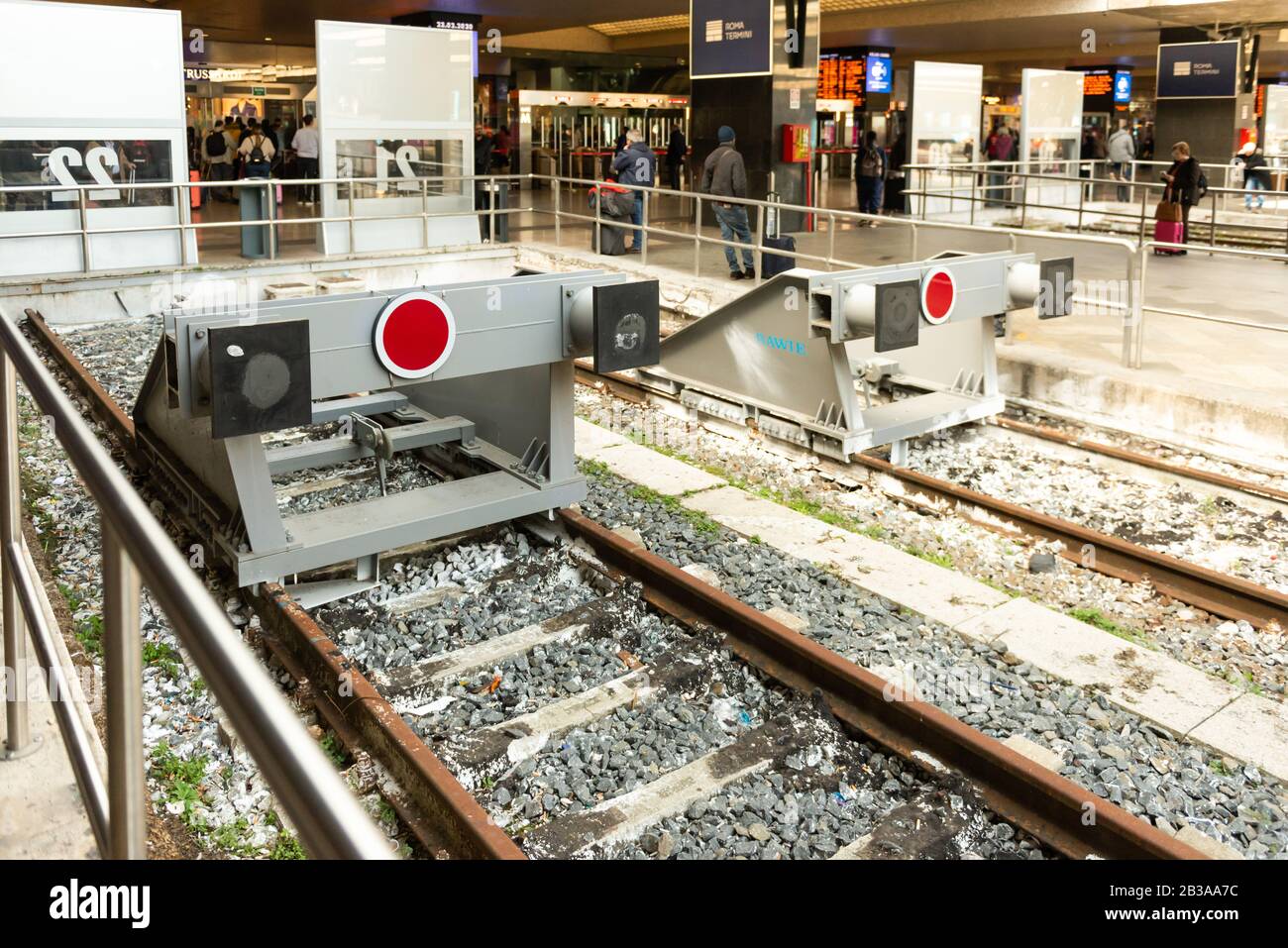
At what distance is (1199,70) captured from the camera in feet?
80.0

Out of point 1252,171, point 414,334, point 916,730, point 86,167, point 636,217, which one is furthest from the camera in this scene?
point 1252,171

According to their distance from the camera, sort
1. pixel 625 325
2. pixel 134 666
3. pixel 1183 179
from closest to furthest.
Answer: pixel 134 666 < pixel 625 325 < pixel 1183 179

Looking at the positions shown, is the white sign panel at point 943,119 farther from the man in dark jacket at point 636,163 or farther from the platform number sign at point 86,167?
the platform number sign at point 86,167

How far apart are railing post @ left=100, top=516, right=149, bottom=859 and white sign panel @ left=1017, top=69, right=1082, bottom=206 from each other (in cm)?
2015

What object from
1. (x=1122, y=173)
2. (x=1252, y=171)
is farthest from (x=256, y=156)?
(x=1252, y=171)

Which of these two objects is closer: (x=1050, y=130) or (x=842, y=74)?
(x=1050, y=130)

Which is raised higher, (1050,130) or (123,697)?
(1050,130)

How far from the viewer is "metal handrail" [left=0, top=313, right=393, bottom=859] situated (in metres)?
1.06

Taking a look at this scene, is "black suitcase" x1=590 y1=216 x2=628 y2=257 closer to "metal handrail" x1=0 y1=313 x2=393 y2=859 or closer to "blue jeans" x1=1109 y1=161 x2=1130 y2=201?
"blue jeans" x1=1109 y1=161 x2=1130 y2=201

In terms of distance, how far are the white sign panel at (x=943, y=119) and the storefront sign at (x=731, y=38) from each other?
313cm

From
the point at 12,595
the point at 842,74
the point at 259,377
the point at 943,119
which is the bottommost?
the point at 12,595

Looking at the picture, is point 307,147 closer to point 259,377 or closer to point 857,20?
point 857,20

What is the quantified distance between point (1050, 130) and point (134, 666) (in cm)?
2177
